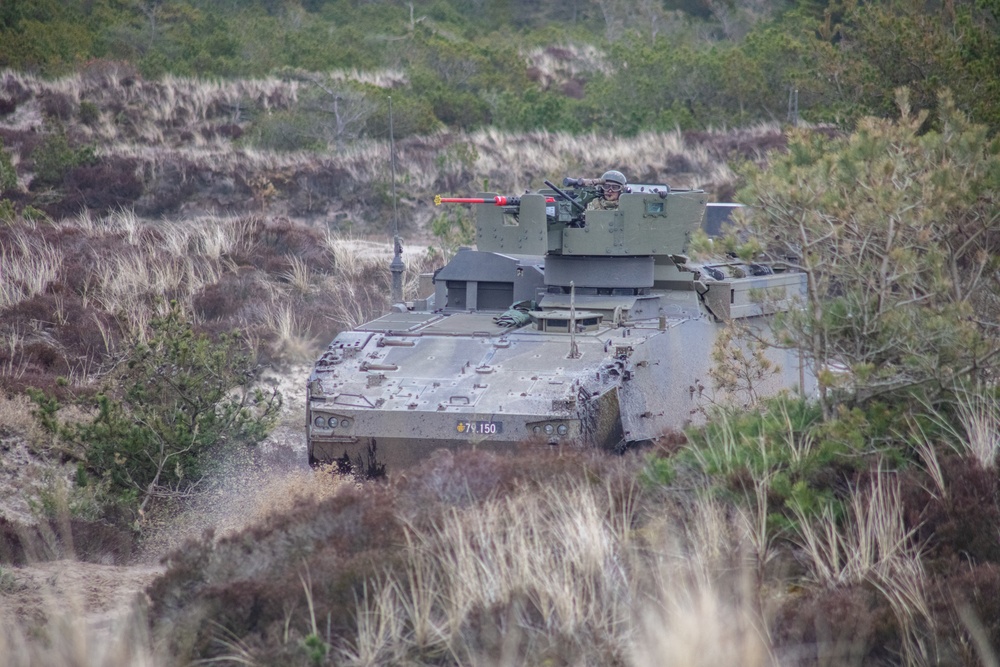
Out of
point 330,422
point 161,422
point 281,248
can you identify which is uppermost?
point 330,422

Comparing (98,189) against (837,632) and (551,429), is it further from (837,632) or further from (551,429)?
(837,632)

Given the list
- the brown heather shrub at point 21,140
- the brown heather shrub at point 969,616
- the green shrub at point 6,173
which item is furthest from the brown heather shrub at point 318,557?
the brown heather shrub at point 21,140

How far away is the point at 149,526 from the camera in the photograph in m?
10.2

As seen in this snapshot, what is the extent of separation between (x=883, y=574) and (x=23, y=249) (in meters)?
14.3

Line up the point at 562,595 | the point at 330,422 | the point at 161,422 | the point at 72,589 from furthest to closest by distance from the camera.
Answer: the point at 161,422
the point at 330,422
the point at 72,589
the point at 562,595

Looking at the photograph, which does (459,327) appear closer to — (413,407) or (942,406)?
(413,407)

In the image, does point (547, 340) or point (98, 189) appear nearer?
point (547, 340)

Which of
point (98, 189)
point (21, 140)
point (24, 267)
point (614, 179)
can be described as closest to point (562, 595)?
point (614, 179)

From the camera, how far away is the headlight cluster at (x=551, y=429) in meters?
9.35

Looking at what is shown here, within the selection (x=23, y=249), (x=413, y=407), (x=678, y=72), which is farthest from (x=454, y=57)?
(x=413, y=407)

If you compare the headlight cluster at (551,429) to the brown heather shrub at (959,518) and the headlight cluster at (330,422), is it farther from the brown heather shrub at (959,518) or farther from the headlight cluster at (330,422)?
the brown heather shrub at (959,518)

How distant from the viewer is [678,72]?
2997 cm

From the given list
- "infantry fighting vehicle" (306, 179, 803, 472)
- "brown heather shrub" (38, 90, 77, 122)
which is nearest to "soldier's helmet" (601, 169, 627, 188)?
"infantry fighting vehicle" (306, 179, 803, 472)

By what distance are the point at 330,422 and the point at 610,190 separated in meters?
4.09
